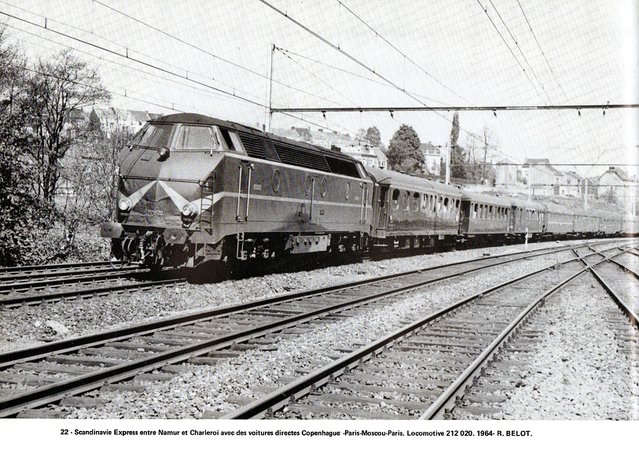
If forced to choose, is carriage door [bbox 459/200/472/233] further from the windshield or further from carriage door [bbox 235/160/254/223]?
the windshield

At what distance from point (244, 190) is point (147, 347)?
259 inches

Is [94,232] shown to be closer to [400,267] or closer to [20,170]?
[20,170]

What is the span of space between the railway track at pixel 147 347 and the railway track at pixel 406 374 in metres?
1.68

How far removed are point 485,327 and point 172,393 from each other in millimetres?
6752

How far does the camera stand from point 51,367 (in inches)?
283

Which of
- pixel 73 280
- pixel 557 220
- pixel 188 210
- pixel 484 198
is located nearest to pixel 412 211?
pixel 484 198

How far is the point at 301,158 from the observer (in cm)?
1762

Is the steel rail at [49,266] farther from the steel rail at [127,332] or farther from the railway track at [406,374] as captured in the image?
the railway track at [406,374]

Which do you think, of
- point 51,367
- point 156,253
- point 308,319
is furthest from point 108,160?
point 51,367

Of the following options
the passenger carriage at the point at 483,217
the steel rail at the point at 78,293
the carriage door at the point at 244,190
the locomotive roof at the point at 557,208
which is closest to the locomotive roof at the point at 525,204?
the passenger carriage at the point at 483,217

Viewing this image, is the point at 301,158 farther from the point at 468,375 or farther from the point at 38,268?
the point at 468,375

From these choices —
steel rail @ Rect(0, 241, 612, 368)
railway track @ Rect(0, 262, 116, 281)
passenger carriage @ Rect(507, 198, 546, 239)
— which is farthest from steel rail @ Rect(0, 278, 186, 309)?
passenger carriage @ Rect(507, 198, 546, 239)

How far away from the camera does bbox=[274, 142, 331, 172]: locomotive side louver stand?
16500 millimetres

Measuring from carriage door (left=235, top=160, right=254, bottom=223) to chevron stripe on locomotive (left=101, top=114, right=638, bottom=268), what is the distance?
24mm
